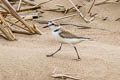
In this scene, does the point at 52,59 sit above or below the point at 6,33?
above

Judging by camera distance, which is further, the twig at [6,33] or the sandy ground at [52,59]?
the twig at [6,33]

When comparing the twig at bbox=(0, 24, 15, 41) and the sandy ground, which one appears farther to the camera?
the twig at bbox=(0, 24, 15, 41)

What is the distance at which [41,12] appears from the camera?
7996 mm

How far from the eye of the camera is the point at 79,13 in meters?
7.53

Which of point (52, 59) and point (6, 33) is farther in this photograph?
point (6, 33)

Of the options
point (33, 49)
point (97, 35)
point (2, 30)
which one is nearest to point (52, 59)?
point (33, 49)

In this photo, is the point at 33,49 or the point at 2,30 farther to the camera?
the point at 2,30

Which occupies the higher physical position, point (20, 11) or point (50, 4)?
point (20, 11)

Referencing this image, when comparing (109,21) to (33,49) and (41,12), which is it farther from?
(33,49)

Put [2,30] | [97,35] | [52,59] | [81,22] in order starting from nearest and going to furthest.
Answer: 1. [52,59]
2. [2,30]
3. [97,35]
4. [81,22]

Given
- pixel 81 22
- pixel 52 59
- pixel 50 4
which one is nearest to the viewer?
pixel 52 59

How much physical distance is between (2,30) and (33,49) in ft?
2.32

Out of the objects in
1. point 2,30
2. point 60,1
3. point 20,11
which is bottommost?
point 60,1

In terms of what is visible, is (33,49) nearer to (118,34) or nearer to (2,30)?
(2,30)
